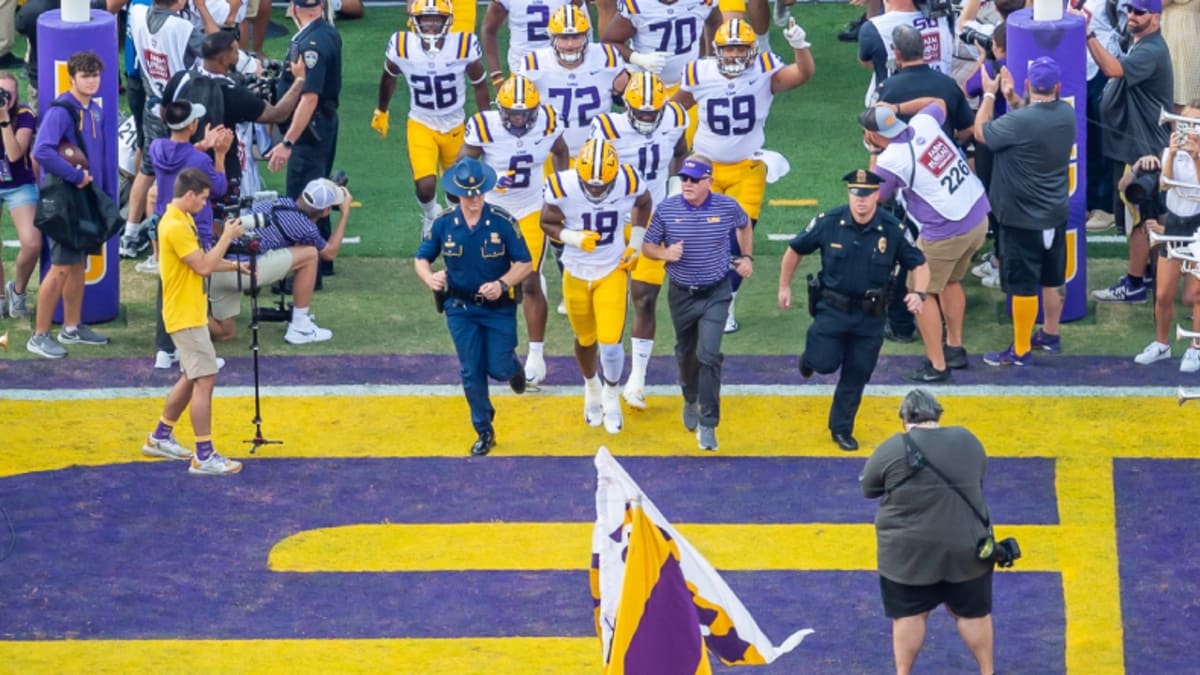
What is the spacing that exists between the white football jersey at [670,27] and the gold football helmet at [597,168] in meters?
3.39

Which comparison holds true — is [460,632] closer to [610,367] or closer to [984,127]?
[610,367]

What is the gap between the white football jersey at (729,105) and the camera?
1483 cm

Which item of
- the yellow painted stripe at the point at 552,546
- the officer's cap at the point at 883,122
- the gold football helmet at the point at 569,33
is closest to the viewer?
the yellow painted stripe at the point at 552,546

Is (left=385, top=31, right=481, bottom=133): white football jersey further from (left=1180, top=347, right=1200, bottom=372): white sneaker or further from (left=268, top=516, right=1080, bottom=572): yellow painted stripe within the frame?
(left=1180, top=347, right=1200, bottom=372): white sneaker

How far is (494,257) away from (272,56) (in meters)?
8.73

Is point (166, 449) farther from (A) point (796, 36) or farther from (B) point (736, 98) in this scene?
(A) point (796, 36)

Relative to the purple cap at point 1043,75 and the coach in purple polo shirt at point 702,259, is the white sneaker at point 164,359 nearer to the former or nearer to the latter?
the coach in purple polo shirt at point 702,259

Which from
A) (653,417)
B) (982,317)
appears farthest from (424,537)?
(982,317)

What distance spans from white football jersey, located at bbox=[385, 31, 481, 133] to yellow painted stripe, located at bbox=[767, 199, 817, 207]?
2.84 meters

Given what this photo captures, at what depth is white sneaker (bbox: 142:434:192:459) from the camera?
41.8 feet

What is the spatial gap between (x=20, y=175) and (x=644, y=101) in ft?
14.1

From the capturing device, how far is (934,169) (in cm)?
1376

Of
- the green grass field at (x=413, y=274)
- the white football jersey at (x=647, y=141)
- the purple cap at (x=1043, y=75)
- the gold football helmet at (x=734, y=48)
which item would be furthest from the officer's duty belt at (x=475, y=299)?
the purple cap at (x=1043, y=75)

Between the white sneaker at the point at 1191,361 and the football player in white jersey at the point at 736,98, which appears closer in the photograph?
the white sneaker at the point at 1191,361
